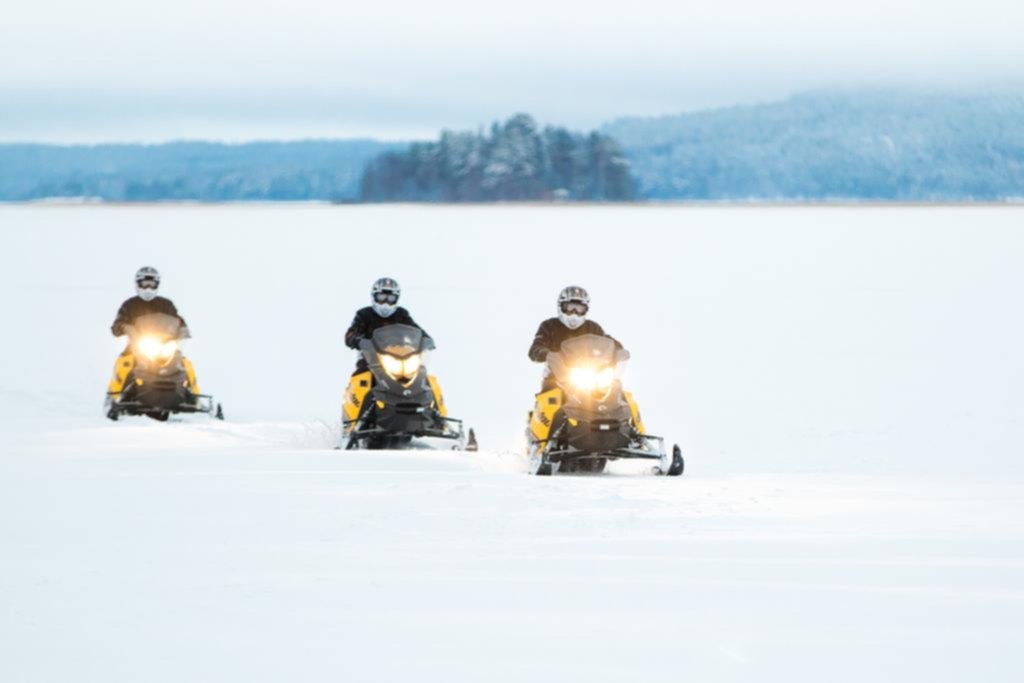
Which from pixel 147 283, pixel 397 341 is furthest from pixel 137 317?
pixel 397 341

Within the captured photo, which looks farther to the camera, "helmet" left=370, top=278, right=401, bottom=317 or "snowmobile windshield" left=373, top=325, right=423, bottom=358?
"helmet" left=370, top=278, right=401, bottom=317

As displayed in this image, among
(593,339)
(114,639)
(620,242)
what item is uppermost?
(620,242)

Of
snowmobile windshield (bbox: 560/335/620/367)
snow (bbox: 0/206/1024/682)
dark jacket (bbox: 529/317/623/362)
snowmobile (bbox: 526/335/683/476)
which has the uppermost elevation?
dark jacket (bbox: 529/317/623/362)

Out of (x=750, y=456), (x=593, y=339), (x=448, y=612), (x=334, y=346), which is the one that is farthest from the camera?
(x=334, y=346)

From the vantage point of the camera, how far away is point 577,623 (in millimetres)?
4938

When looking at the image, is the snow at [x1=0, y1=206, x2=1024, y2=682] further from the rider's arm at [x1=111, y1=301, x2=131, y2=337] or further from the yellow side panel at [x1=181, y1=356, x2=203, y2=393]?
the rider's arm at [x1=111, y1=301, x2=131, y2=337]

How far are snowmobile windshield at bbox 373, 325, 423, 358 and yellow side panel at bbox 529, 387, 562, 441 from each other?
1.33 metres

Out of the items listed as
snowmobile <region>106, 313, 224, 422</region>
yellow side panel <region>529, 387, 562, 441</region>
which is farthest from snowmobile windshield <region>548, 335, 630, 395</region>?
snowmobile <region>106, 313, 224, 422</region>

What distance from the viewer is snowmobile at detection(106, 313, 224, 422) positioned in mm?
12906

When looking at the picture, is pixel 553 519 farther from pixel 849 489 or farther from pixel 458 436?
pixel 458 436

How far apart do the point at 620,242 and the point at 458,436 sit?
43.3m

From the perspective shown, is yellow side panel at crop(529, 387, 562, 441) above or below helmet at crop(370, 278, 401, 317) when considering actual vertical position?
below

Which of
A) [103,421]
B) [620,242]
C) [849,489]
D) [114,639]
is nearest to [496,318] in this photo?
[103,421]

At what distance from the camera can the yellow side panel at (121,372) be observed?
42.8 feet
